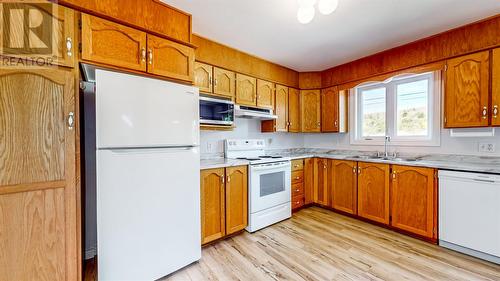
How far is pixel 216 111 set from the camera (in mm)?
2584

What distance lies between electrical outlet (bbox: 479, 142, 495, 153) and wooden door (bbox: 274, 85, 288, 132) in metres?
2.32

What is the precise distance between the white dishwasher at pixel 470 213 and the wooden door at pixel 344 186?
0.95 metres

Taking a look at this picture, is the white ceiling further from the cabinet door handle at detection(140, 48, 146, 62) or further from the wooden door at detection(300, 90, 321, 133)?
the wooden door at detection(300, 90, 321, 133)

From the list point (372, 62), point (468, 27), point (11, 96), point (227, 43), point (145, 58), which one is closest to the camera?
point (11, 96)

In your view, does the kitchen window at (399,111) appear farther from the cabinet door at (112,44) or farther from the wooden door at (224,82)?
the cabinet door at (112,44)

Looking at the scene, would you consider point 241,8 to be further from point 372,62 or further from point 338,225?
point 338,225

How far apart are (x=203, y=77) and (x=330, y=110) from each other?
222cm

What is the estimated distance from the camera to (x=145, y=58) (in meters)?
1.66

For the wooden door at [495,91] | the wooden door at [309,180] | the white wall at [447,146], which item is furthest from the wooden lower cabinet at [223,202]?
the wooden door at [495,91]

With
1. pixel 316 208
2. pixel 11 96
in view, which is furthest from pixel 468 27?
pixel 11 96

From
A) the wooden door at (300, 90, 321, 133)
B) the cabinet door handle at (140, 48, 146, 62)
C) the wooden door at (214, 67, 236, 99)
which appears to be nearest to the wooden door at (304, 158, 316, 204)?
the wooden door at (300, 90, 321, 133)

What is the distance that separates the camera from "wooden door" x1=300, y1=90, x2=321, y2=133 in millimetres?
3662

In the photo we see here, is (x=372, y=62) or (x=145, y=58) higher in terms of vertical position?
(x=372, y=62)

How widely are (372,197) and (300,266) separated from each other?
1.51m
